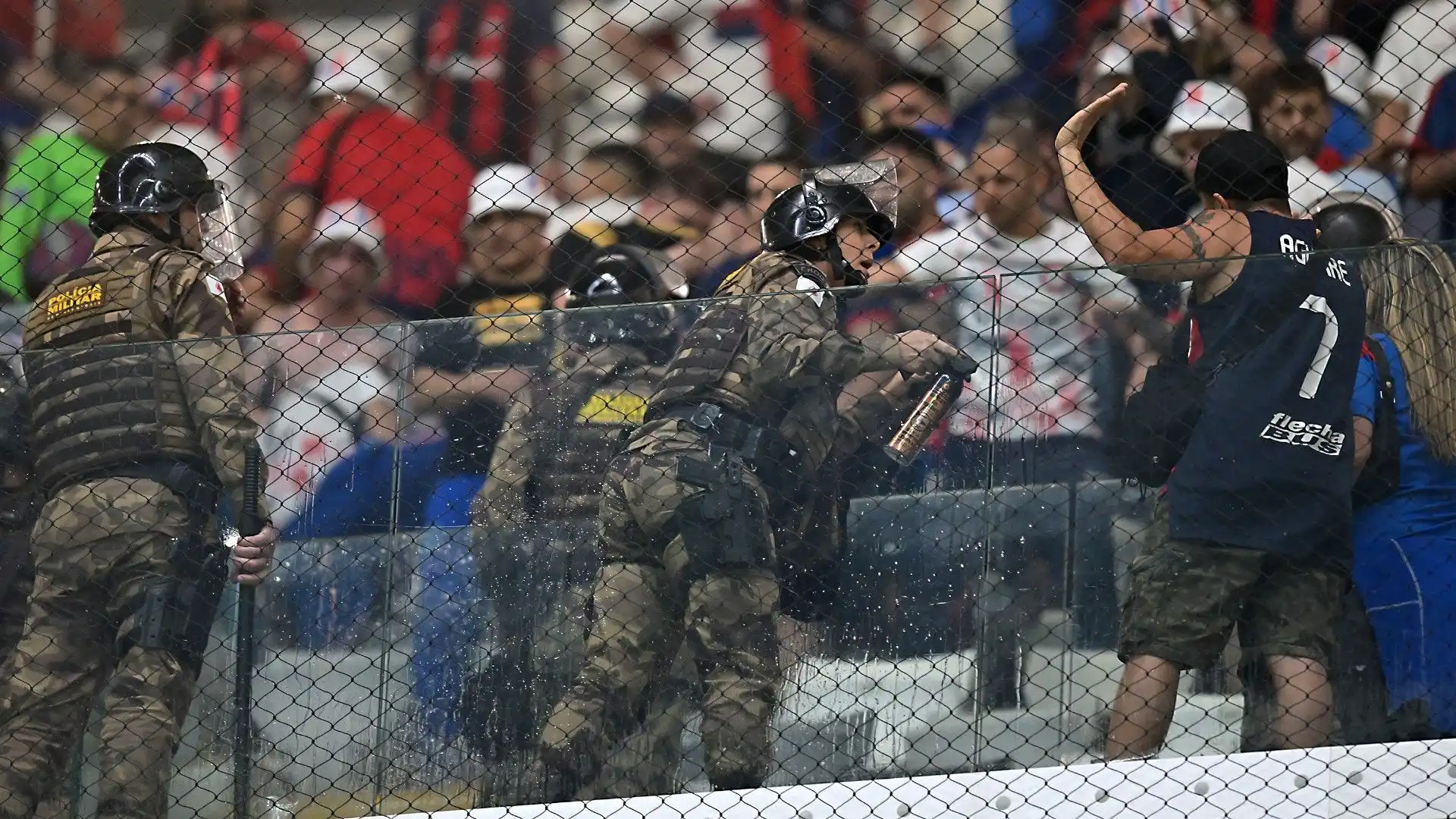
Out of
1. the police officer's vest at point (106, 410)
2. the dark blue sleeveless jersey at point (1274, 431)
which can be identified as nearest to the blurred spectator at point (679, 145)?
the police officer's vest at point (106, 410)

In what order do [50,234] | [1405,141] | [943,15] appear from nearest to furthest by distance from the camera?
[1405,141] → [50,234] → [943,15]

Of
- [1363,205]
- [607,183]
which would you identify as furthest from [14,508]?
[1363,205]

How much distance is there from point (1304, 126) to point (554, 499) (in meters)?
2.53

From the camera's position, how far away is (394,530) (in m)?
4.46

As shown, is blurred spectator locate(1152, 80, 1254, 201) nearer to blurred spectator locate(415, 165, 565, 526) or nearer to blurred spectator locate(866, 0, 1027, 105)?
blurred spectator locate(866, 0, 1027, 105)

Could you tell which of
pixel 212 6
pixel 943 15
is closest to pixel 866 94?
pixel 943 15

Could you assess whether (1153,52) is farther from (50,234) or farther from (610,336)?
(50,234)

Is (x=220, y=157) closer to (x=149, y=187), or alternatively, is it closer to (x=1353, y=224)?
(x=149, y=187)

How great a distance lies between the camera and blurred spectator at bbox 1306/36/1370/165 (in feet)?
19.7

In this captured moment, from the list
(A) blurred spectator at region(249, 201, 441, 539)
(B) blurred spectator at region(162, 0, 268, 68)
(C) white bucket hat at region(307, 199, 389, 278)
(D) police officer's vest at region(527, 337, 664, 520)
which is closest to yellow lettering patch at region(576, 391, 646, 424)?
(D) police officer's vest at region(527, 337, 664, 520)

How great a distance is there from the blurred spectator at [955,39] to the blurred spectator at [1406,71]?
113cm

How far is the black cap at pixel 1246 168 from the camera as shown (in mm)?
4363

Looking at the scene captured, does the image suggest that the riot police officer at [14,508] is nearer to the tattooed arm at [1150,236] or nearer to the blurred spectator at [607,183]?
the blurred spectator at [607,183]

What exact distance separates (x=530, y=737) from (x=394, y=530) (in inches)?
21.1
